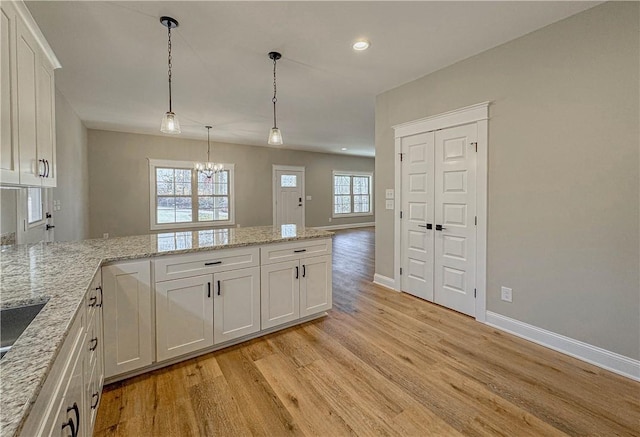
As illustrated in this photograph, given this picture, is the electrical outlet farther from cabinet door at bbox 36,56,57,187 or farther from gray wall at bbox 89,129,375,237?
gray wall at bbox 89,129,375,237

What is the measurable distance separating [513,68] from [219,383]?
139 inches

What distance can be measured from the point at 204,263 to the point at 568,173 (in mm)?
2942

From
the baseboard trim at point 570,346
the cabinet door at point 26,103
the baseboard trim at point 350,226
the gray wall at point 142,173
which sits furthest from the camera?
the baseboard trim at point 350,226

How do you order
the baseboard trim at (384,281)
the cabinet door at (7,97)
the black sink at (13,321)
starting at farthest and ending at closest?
the baseboard trim at (384,281), the cabinet door at (7,97), the black sink at (13,321)

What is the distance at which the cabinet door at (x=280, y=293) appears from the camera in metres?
2.56

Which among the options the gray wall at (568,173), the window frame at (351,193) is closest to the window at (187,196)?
the window frame at (351,193)

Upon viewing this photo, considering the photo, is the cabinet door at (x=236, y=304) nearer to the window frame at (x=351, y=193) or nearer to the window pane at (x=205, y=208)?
the window pane at (x=205, y=208)

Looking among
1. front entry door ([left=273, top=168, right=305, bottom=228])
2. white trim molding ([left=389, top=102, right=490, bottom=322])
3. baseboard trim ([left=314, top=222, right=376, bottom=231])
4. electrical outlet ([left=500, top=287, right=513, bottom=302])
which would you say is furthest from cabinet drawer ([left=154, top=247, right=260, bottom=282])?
baseboard trim ([left=314, top=222, right=376, bottom=231])

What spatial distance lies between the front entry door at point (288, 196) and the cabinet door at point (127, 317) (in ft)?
21.2

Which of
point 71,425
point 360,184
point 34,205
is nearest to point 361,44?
point 71,425

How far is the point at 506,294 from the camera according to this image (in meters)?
2.75

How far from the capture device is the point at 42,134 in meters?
1.89

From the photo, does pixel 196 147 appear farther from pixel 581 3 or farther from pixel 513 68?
pixel 581 3

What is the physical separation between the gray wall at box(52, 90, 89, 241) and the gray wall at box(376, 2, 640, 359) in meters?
5.01
